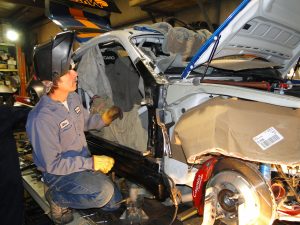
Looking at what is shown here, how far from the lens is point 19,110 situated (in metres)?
2.54

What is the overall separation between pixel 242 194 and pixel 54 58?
5.46ft

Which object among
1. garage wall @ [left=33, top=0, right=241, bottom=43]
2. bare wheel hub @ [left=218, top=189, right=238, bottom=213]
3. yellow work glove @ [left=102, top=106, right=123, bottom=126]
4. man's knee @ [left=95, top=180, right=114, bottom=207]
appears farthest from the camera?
garage wall @ [left=33, top=0, right=241, bottom=43]

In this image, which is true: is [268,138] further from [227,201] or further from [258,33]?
[258,33]

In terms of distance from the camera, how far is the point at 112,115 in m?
2.61

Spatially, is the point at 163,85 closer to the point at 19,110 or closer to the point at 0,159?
the point at 19,110

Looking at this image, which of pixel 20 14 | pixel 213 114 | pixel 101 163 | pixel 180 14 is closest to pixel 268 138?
pixel 213 114

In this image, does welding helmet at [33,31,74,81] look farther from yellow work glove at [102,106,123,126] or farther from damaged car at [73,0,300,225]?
yellow work glove at [102,106,123,126]

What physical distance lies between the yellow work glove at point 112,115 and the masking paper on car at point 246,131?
1121 mm

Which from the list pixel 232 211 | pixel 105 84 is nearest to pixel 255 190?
pixel 232 211

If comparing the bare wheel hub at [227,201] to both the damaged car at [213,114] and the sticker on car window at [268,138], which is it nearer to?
the damaged car at [213,114]

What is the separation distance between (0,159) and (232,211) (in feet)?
6.77

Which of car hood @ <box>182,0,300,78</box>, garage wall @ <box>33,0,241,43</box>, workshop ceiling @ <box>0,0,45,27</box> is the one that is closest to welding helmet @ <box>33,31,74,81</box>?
car hood @ <box>182,0,300,78</box>

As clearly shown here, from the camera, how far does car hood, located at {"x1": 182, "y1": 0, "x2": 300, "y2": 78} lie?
1629mm

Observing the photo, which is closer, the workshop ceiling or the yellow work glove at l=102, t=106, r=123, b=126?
the yellow work glove at l=102, t=106, r=123, b=126
